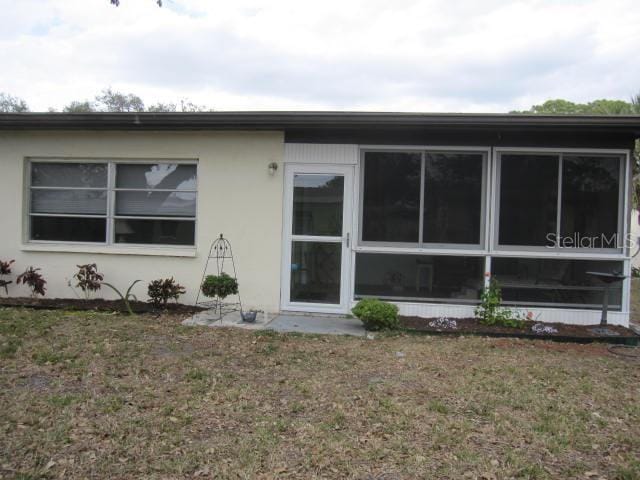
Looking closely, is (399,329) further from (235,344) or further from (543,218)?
(543,218)

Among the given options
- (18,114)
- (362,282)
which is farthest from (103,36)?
(362,282)

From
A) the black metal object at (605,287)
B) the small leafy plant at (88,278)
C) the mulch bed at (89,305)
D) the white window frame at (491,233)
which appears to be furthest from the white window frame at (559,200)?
the small leafy plant at (88,278)

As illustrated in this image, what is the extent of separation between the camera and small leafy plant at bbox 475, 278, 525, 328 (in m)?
7.39

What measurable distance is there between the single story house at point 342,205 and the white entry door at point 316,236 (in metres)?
0.02

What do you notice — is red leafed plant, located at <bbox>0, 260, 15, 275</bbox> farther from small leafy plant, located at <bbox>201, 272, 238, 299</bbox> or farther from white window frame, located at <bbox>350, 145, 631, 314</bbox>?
white window frame, located at <bbox>350, 145, 631, 314</bbox>

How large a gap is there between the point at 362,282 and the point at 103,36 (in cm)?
1110

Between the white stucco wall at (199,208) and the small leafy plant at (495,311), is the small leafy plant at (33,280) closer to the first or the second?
the white stucco wall at (199,208)

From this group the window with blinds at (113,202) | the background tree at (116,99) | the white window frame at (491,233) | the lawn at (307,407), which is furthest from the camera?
the background tree at (116,99)

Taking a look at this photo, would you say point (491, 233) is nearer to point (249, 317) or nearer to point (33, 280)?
point (249, 317)

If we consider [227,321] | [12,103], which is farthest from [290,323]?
[12,103]

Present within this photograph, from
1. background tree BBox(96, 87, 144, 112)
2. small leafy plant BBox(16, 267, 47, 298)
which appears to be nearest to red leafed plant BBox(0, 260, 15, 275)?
small leafy plant BBox(16, 267, 47, 298)

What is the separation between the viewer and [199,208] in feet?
27.1

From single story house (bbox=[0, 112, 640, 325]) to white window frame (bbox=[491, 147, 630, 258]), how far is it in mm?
20

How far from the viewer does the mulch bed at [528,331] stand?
22.5 ft
